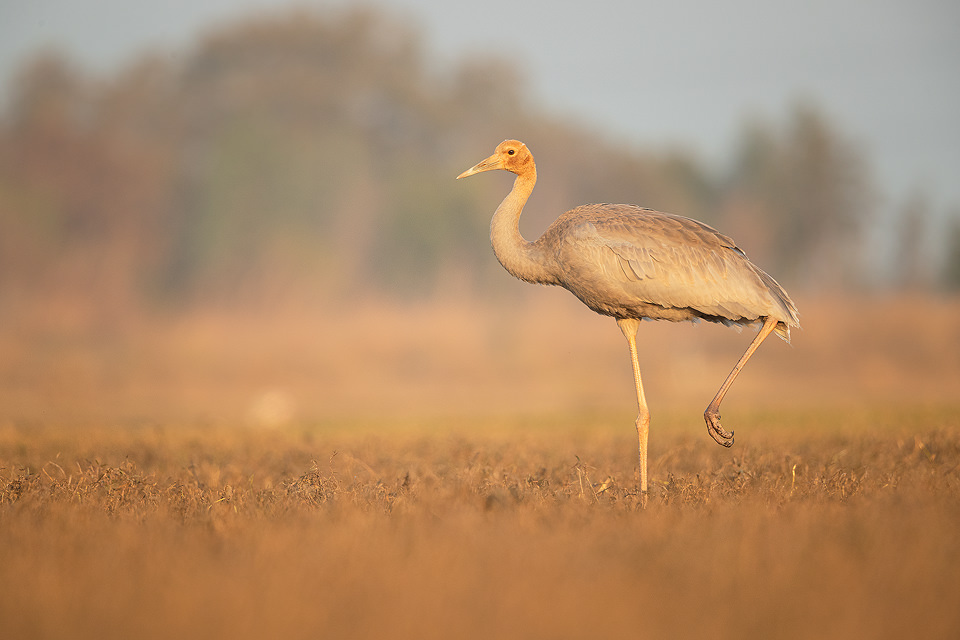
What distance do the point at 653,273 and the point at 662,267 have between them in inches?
3.9

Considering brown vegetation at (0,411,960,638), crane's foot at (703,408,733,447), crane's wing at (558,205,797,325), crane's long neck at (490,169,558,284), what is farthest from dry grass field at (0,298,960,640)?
crane's long neck at (490,169,558,284)

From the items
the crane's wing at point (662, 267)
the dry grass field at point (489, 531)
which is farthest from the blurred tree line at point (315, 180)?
the crane's wing at point (662, 267)

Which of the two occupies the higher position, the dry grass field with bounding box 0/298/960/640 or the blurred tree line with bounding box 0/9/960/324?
the blurred tree line with bounding box 0/9/960/324

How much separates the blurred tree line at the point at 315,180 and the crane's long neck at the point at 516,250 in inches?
1469

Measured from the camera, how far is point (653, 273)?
7438 mm

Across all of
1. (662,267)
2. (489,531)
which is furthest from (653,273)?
(489,531)

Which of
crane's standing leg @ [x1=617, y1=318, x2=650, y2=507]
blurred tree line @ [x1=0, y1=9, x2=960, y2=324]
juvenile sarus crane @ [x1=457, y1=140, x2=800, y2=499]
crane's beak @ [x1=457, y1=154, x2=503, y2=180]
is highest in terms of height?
blurred tree line @ [x1=0, y1=9, x2=960, y2=324]

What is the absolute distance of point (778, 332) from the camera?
25.9 feet

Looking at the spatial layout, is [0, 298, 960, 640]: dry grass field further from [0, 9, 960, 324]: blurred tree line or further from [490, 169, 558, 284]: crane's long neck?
[0, 9, 960, 324]: blurred tree line

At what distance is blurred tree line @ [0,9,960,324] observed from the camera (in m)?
45.4

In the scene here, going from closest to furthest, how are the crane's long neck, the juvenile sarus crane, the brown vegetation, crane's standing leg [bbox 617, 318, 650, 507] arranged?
the brown vegetation, crane's standing leg [bbox 617, 318, 650, 507], the juvenile sarus crane, the crane's long neck

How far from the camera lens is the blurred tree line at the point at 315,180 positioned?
4541 cm

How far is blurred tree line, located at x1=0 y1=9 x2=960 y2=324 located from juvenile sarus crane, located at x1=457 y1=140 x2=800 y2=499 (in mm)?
38010

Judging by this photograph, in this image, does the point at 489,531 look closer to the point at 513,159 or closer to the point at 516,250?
the point at 516,250
